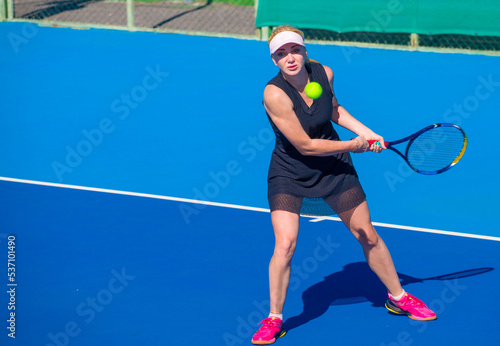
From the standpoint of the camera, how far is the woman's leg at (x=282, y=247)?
4.84 meters

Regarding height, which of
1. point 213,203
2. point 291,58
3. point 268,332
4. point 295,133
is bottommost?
point 268,332

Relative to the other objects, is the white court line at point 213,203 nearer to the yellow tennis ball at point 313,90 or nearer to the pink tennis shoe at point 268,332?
the pink tennis shoe at point 268,332

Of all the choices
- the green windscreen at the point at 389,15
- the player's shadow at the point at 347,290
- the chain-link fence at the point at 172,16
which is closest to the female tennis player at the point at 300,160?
the player's shadow at the point at 347,290

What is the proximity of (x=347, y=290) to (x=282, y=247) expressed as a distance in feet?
3.55

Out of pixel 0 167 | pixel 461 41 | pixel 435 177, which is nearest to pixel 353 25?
pixel 461 41

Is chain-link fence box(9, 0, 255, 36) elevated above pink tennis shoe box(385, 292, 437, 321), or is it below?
above

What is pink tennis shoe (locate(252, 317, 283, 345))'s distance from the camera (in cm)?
493

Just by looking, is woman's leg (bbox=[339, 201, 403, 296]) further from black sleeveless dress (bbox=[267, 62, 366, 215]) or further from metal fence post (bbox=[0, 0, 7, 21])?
metal fence post (bbox=[0, 0, 7, 21])

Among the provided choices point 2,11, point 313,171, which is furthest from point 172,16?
point 313,171

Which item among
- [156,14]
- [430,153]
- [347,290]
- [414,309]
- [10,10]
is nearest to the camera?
[414,309]

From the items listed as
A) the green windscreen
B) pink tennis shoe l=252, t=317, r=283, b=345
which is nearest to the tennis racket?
pink tennis shoe l=252, t=317, r=283, b=345

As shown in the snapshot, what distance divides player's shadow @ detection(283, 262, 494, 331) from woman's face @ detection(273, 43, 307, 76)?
5.49 feet

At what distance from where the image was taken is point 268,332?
4.93 meters

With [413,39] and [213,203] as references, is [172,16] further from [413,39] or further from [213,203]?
[213,203]
